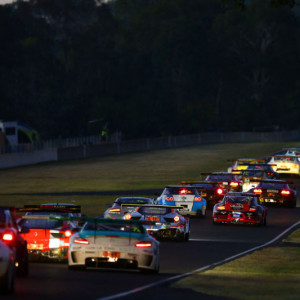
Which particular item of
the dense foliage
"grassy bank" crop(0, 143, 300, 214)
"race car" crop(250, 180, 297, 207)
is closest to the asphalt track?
"race car" crop(250, 180, 297, 207)

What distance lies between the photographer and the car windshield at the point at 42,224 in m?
22.5

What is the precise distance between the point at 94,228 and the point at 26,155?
63881mm

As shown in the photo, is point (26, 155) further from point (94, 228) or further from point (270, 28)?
point (270, 28)

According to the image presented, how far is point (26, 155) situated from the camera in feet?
273

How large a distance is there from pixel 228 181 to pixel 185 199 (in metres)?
10.3

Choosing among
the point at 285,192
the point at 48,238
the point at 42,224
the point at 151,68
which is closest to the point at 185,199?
the point at 285,192

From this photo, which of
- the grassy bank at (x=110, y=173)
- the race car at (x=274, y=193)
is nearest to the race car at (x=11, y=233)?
the grassy bank at (x=110, y=173)

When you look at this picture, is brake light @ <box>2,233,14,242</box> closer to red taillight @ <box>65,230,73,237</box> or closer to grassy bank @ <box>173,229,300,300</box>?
grassy bank @ <box>173,229,300,300</box>

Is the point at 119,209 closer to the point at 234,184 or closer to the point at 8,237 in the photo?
the point at 234,184

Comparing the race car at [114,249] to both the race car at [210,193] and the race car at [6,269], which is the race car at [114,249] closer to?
the race car at [6,269]

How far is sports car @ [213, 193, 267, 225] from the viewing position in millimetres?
36969

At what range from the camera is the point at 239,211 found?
37.2 m

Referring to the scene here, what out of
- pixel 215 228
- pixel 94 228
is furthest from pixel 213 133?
pixel 94 228

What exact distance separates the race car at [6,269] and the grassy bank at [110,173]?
2846 centimetres
